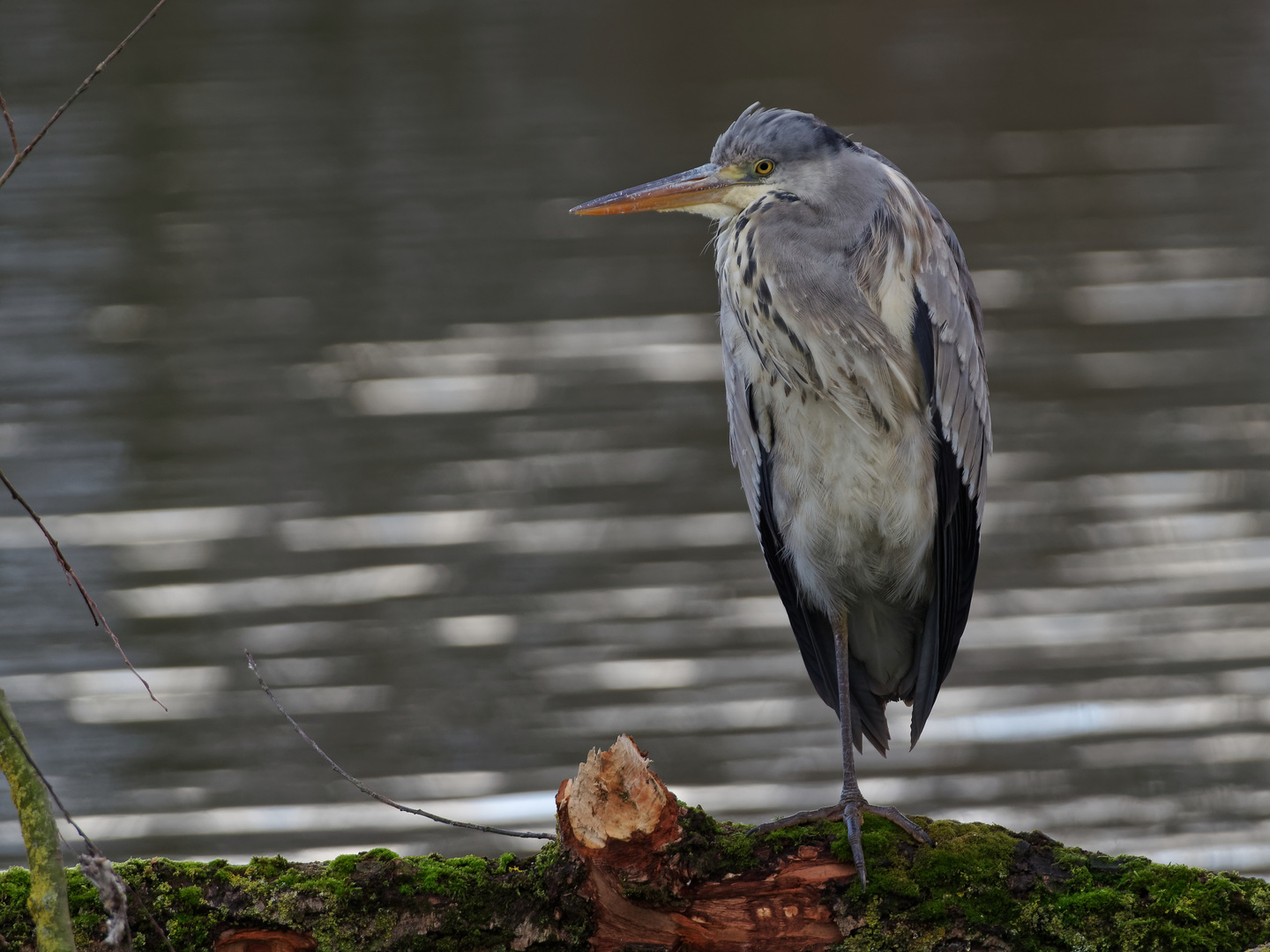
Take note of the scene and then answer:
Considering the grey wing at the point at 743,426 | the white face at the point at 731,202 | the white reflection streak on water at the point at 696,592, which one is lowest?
the white reflection streak on water at the point at 696,592

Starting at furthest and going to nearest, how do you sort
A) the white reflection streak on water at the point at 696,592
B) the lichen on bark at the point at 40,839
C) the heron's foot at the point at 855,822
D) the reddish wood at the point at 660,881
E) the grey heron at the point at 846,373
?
the white reflection streak on water at the point at 696,592 → the grey heron at the point at 846,373 → the heron's foot at the point at 855,822 → the reddish wood at the point at 660,881 → the lichen on bark at the point at 40,839

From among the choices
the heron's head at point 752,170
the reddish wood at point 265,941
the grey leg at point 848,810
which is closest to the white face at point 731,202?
the heron's head at point 752,170

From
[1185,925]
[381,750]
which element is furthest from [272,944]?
[381,750]

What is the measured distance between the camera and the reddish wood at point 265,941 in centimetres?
154

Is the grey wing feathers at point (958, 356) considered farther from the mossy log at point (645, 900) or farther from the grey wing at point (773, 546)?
the mossy log at point (645, 900)

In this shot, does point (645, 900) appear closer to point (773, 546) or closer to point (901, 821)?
point (901, 821)

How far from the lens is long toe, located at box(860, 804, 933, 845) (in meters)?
1.70

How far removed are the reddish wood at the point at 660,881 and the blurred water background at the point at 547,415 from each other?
1624 millimetres

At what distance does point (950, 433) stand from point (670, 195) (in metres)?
0.62

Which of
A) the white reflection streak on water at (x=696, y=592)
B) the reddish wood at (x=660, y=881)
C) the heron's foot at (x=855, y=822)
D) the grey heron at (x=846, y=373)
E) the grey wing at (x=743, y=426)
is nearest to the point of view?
the reddish wood at (x=660, y=881)

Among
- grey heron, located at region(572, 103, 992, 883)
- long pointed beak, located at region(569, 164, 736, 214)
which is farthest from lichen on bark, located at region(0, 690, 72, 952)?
long pointed beak, located at region(569, 164, 736, 214)

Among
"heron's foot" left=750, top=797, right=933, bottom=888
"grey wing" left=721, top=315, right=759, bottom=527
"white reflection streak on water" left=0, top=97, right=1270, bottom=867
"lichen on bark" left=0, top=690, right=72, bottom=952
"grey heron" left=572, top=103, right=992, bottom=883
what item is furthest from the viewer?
"white reflection streak on water" left=0, top=97, right=1270, bottom=867

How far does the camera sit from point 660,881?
5.08ft

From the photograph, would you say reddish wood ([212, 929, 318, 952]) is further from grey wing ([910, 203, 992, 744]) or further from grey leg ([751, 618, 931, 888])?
grey wing ([910, 203, 992, 744])
